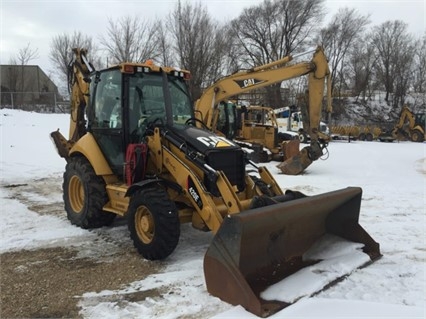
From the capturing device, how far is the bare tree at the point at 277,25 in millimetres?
50125

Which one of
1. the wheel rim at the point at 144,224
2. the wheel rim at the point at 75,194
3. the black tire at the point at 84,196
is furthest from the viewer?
the wheel rim at the point at 75,194

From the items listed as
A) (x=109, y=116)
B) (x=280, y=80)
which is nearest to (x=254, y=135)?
(x=280, y=80)

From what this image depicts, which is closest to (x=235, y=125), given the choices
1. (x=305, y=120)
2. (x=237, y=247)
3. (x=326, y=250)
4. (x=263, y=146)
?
(x=263, y=146)

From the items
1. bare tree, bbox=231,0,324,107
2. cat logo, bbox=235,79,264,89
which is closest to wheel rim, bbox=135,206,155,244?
cat logo, bbox=235,79,264,89

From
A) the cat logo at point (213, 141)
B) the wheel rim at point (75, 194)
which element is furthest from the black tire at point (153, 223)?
the wheel rim at point (75, 194)

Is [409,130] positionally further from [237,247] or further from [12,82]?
[12,82]

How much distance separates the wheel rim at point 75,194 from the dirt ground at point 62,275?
89cm

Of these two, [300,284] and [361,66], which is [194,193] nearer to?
[300,284]

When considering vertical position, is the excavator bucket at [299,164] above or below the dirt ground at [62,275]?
above

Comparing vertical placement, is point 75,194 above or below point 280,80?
below

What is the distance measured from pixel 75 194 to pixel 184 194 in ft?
8.33

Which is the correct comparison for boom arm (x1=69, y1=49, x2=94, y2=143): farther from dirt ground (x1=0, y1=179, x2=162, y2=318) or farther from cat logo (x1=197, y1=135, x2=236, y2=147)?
cat logo (x1=197, y1=135, x2=236, y2=147)

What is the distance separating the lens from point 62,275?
492cm

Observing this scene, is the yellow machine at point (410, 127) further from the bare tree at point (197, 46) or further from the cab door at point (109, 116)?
the cab door at point (109, 116)
